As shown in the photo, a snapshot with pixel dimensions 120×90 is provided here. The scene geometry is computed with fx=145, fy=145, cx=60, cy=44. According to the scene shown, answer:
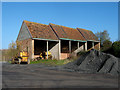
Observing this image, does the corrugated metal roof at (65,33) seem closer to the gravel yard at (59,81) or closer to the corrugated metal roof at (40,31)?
the corrugated metal roof at (40,31)

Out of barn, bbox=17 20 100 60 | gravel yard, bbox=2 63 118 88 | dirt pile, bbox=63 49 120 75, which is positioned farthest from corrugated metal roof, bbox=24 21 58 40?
gravel yard, bbox=2 63 118 88

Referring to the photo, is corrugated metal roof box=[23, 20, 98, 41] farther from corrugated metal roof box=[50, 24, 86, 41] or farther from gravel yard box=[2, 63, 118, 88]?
gravel yard box=[2, 63, 118, 88]

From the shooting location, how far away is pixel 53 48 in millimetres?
25469

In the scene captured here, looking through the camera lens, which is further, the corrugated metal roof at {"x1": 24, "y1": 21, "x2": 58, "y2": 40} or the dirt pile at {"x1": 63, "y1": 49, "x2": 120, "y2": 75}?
the corrugated metal roof at {"x1": 24, "y1": 21, "x2": 58, "y2": 40}

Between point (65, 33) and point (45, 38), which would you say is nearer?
point (45, 38)

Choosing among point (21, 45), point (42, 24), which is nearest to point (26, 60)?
point (21, 45)

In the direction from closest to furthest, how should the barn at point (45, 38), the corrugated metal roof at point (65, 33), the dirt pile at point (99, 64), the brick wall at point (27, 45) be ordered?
the dirt pile at point (99, 64) → the brick wall at point (27, 45) → the barn at point (45, 38) → the corrugated metal roof at point (65, 33)

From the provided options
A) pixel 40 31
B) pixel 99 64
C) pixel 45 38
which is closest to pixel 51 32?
pixel 40 31

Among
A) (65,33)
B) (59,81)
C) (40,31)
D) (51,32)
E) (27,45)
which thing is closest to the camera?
(59,81)

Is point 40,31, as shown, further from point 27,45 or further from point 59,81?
point 59,81

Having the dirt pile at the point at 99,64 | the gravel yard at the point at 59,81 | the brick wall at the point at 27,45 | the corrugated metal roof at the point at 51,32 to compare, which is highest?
the corrugated metal roof at the point at 51,32

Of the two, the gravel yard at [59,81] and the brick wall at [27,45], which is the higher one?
the brick wall at [27,45]

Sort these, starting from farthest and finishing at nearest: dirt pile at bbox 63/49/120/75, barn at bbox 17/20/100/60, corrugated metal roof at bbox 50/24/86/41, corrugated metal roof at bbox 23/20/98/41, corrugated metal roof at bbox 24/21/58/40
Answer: corrugated metal roof at bbox 50/24/86/41
corrugated metal roof at bbox 23/20/98/41
corrugated metal roof at bbox 24/21/58/40
barn at bbox 17/20/100/60
dirt pile at bbox 63/49/120/75

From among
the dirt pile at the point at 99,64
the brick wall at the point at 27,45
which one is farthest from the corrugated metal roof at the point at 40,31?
the dirt pile at the point at 99,64
